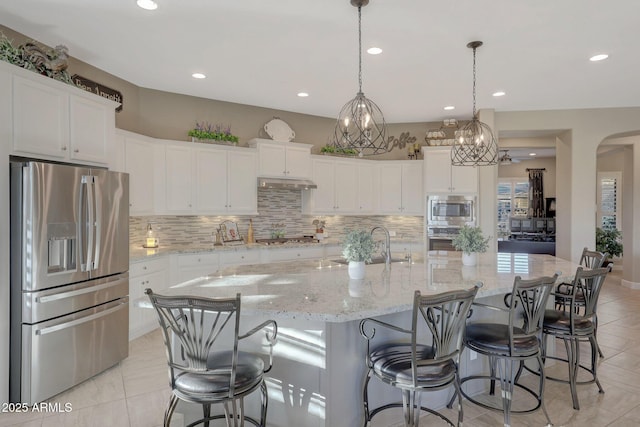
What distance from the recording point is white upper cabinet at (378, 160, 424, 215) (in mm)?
6473

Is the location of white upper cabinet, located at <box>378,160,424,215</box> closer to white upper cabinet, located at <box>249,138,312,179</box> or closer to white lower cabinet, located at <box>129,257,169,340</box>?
white upper cabinet, located at <box>249,138,312,179</box>

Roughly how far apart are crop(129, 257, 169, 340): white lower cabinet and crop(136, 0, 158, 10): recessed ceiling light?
2.44 meters

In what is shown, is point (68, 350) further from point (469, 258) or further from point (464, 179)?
point (464, 179)

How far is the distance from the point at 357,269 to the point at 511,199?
1174cm

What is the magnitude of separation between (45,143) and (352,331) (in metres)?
2.76

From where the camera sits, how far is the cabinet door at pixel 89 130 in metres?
3.27

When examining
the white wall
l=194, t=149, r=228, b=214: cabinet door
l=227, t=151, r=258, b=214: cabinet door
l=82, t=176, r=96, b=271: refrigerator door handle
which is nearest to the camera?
l=82, t=176, r=96, b=271: refrigerator door handle

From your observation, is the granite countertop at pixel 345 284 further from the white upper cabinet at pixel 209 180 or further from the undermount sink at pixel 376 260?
the white upper cabinet at pixel 209 180

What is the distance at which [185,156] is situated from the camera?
5035 mm

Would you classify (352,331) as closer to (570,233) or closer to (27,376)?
(27,376)

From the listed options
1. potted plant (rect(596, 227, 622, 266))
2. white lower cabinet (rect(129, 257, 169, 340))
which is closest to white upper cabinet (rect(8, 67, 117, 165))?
white lower cabinet (rect(129, 257, 169, 340))

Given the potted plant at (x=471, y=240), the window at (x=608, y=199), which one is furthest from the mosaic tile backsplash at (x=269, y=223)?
the window at (x=608, y=199)

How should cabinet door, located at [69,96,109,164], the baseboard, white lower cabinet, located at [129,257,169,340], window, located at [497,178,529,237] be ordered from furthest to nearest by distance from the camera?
window, located at [497,178,529,237] < the baseboard < white lower cabinet, located at [129,257,169,340] < cabinet door, located at [69,96,109,164]

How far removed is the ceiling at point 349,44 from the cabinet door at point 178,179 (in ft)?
2.75
